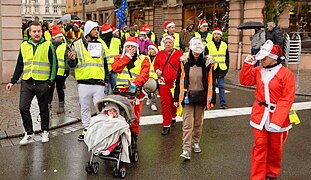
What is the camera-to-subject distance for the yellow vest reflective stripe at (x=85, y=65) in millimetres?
6754

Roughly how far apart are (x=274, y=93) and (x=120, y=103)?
6.73 ft

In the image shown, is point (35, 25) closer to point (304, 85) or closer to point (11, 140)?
point (11, 140)

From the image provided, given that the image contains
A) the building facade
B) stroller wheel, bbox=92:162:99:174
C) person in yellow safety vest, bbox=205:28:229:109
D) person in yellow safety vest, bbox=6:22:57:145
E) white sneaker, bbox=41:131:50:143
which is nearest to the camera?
stroller wheel, bbox=92:162:99:174

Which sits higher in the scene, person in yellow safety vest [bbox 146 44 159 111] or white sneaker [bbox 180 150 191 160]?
person in yellow safety vest [bbox 146 44 159 111]

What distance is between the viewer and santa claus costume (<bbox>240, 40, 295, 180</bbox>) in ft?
15.1

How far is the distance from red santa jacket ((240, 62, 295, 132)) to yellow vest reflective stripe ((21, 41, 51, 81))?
3494 millimetres

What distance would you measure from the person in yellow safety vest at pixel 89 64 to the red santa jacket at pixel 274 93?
9.15 feet

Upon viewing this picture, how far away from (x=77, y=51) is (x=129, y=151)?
197 cm

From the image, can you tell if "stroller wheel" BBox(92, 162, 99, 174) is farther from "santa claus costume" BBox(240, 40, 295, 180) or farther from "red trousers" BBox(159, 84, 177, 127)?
"red trousers" BBox(159, 84, 177, 127)

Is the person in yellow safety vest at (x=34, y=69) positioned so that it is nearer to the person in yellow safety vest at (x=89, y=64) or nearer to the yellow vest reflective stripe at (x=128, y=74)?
the person in yellow safety vest at (x=89, y=64)

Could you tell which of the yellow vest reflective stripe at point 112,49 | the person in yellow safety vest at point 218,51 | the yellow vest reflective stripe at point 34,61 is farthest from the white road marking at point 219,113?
the yellow vest reflective stripe at point 34,61

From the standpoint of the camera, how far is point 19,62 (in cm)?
683

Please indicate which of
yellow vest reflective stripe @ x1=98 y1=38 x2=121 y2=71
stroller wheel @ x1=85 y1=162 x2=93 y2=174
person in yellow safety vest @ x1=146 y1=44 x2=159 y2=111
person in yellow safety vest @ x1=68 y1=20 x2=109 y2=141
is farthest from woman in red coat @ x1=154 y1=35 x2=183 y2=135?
stroller wheel @ x1=85 y1=162 x2=93 y2=174

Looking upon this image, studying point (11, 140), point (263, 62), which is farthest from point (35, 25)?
point (263, 62)
